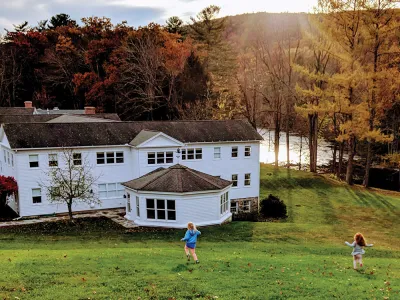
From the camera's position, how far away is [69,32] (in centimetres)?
7112

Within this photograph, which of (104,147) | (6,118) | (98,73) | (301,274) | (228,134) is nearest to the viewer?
(301,274)

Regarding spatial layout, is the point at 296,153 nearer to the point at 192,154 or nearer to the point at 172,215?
the point at 192,154

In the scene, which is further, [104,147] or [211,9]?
[211,9]

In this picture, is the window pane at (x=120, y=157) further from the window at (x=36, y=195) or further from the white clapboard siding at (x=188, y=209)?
the window at (x=36, y=195)

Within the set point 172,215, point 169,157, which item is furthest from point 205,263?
point 169,157

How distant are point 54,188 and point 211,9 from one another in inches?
2566

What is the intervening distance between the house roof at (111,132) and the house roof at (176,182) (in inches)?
217

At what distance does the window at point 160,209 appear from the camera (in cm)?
2780

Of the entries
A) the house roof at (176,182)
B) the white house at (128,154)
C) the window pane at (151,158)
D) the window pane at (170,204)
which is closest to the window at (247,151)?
the white house at (128,154)

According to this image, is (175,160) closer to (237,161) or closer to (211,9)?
(237,161)

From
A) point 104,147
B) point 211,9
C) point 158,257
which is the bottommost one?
point 158,257

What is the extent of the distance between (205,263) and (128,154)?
Answer: 19.4 meters

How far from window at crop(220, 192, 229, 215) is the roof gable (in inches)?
247

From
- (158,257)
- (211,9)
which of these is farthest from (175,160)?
(211,9)
